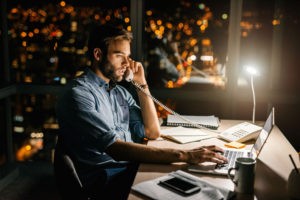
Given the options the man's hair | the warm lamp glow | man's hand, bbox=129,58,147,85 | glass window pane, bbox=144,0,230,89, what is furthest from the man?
the warm lamp glow

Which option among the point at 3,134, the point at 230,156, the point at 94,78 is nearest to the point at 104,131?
the point at 94,78

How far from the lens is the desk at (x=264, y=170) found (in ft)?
4.80

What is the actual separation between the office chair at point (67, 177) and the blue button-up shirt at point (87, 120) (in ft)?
0.36

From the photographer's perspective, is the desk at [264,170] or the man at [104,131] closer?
the desk at [264,170]

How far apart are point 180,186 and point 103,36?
1050mm

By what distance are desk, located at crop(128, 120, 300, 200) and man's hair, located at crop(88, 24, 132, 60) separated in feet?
2.09

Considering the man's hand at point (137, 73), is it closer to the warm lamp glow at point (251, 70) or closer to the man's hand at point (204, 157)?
the warm lamp glow at point (251, 70)

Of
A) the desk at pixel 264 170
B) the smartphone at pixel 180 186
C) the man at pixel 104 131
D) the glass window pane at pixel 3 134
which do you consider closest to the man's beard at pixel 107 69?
the man at pixel 104 131

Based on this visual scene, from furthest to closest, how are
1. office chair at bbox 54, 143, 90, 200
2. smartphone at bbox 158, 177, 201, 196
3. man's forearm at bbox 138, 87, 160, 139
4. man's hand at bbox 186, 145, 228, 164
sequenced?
A: man's forearm at bbox 138, 87, 160, 139
man's hand at bbox 186, 145, 228, 164
office chair at bbox 54, 143, 90, 200
smartphone at bbox 158, 177, 201, 196

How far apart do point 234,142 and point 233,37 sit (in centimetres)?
106

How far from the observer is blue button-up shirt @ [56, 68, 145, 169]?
5.88 ft

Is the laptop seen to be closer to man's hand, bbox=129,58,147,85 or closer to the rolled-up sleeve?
the rolled-up sleeve

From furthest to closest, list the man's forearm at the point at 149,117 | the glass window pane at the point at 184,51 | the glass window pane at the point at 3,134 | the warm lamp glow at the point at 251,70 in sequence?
the glass window pane at the point at 3,134, the glass window pane at the point at 184,51, the warm lamp glow at the point at 251,70, the man's forearm at the point at 149,117

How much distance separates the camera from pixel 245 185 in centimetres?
143
